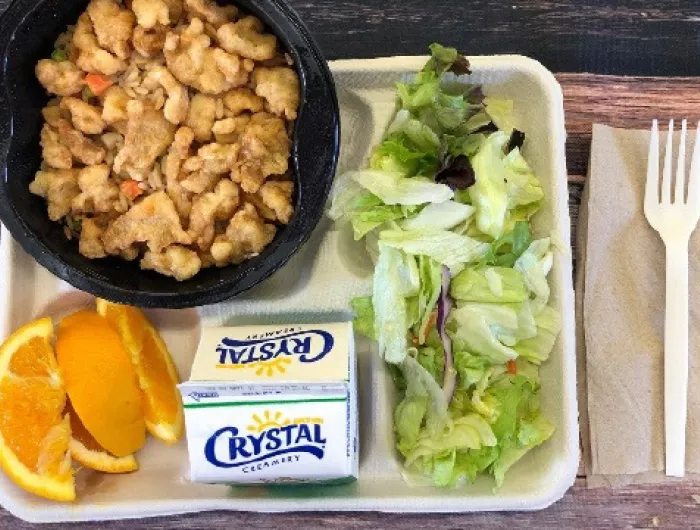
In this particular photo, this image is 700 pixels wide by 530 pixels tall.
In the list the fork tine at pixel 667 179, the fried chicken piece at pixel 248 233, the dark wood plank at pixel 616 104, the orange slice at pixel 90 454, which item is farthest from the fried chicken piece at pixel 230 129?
the fork tine at pixel 667 179

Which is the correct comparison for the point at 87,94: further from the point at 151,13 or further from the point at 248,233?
the point at 248,233

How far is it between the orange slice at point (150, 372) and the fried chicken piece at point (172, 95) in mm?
396

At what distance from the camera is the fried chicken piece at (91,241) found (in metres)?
1.42

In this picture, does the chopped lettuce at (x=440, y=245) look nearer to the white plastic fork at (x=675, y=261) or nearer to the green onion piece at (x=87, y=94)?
the white plastic fork at (x=675, y=261)

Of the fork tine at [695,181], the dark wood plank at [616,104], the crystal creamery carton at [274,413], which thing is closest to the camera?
the crystal creamery carton at [274,413]

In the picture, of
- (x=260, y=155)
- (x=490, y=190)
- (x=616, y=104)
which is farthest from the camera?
(x=616, y=104)

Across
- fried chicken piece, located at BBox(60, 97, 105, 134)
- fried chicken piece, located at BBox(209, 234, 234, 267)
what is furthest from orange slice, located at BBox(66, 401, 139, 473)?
fried chicken piece, located at BBox(60, 97, 105, 134)

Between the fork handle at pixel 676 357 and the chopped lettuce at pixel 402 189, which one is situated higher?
A: the chopped lettuce at pixel 402 189

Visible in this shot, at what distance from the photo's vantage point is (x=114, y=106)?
1397mm

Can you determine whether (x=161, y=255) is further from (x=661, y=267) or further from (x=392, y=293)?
(x=661, y=267)

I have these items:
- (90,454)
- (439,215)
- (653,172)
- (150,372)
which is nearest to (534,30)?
(653,172)

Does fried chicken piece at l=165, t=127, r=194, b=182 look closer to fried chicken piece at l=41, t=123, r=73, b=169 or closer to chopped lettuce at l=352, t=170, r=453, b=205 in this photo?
fried chicken piece at l=41, t=123, r=73, b=169

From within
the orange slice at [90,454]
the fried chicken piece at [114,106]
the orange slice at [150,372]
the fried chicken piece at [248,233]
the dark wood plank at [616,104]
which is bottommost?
the orange slice at [90,454]

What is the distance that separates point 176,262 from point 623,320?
89 cm
